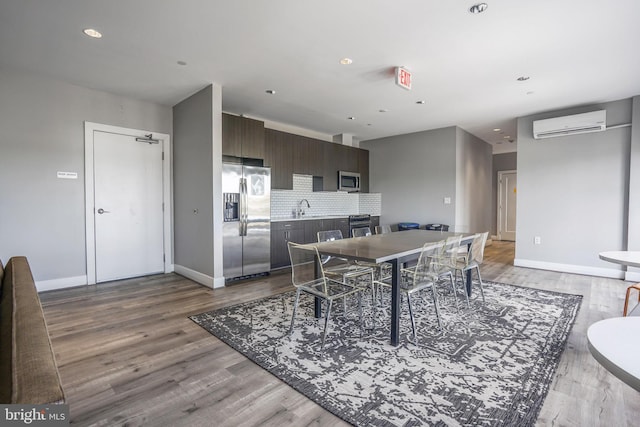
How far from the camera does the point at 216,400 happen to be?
1.86m

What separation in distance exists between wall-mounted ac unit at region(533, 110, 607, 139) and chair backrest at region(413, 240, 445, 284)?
12.4 feet

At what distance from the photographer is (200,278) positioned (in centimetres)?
444

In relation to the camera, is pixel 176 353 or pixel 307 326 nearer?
pixel 176 353

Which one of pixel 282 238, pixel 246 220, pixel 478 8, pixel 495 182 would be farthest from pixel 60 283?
pixel 495 182

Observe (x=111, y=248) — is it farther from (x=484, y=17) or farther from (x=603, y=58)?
(x=603, y=58)

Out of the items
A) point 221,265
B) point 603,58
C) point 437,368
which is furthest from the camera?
point 221,265

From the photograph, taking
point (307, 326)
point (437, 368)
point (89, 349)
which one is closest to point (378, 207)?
point (307, 326)

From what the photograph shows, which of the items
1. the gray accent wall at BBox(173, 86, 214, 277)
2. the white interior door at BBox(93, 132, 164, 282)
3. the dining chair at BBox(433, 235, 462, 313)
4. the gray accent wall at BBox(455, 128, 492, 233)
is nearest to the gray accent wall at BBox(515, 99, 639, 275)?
the gray accent wall at BBox(455, 128, 492, 233)

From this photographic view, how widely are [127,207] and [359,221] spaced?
14.5ft

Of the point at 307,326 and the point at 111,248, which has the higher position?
the point at 111,248

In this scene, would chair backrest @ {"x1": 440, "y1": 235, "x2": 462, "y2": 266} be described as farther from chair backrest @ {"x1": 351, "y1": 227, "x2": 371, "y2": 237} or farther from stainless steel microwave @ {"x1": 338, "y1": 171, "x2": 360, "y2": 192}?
stainless steel microwave @ {"x1": 338, "y1": 171, "x2": 360, "y2": 192}

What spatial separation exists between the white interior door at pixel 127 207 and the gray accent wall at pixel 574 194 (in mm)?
6381

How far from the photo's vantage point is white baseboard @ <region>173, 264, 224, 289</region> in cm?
421

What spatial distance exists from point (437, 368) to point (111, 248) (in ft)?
15.1
